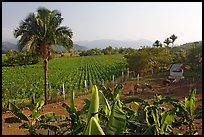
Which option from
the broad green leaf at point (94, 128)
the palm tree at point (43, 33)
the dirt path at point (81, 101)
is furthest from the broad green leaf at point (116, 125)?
the palm tree at point (43, 33)

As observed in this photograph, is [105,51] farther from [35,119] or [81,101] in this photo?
[35,119]

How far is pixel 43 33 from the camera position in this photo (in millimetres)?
11922

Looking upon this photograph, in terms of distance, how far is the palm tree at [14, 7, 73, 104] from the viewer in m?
11.8

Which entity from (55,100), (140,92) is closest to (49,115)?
(55,100)

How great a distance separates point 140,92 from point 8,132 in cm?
843

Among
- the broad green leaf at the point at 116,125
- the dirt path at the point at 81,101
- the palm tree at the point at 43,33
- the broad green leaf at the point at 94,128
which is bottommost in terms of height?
the dirt path at the point at 81,101

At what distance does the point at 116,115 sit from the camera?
8.42 ft

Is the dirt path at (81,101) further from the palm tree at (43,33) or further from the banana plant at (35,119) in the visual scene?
the banana plant at (35,119)

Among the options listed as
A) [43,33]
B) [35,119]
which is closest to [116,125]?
[35,119]

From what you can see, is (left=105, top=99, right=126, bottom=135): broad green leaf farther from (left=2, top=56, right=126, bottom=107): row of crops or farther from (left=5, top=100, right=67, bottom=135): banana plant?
(left=2, top=56, right=126, bottom=107): row of crops

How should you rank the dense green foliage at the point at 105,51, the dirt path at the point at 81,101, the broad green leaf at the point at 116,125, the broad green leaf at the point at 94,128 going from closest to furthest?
the broad green leaf at the point at 94,128 < the broad green leaf at the point at 116,125 < the dirt path at the point at 81,101 < the dense green foliage at the point at 105,51

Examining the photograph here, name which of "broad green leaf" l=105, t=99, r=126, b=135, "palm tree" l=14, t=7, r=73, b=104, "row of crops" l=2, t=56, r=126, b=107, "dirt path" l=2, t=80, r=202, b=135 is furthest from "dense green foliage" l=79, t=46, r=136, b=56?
"broad green leaf" l=105, t=99, r=126, b=135

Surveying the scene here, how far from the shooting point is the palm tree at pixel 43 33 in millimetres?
11758

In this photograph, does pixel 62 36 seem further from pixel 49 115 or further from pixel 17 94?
pixel 49 115
